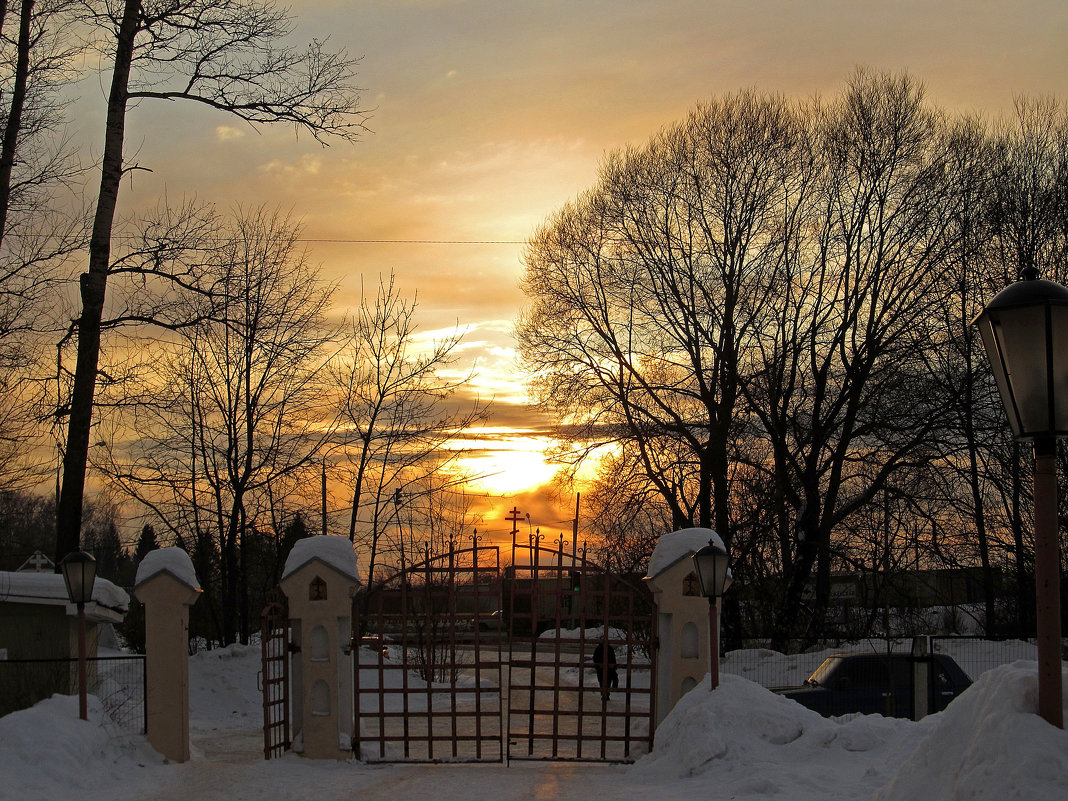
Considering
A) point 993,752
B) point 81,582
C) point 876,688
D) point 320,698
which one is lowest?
point 876,688

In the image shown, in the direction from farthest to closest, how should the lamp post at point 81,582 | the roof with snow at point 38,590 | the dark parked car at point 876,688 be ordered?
the roof with snow at point 38,590 → the dark parked car at point 876,688 → the lamp post at point 81,582

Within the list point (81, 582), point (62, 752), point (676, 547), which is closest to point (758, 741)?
point (676, 547)

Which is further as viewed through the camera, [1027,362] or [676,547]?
[676,547]

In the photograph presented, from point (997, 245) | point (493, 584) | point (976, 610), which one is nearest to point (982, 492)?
point (976, 610)

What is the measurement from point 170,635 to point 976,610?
2444 cm

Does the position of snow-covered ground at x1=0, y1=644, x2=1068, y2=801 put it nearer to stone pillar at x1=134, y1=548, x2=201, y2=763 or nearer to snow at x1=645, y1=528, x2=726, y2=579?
stone pillar at x1=134, y1=548, x2=201, y2=763

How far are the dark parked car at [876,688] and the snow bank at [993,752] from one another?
9.35 meters

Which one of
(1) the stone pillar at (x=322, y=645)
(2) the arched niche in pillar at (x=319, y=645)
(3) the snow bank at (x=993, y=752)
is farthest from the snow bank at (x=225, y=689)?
(3) the snow bank at (x=993, y=752)

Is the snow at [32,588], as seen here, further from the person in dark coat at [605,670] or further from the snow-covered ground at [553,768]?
the person in dark coat at [605,670]

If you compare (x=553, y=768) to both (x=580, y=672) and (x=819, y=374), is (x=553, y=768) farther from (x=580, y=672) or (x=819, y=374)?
(x=819, y=374)

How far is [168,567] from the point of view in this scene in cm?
1313

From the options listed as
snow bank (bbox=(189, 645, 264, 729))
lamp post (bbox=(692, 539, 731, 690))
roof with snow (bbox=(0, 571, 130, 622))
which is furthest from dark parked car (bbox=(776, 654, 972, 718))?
roof with snow (bbox=(0, 571, 130, 622))

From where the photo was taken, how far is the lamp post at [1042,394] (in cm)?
492

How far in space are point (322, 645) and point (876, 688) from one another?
855 cm
